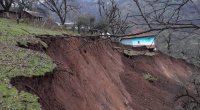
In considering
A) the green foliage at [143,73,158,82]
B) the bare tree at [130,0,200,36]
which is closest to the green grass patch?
the bare tree at [130,0,200,36]

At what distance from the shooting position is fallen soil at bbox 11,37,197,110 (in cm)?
1231

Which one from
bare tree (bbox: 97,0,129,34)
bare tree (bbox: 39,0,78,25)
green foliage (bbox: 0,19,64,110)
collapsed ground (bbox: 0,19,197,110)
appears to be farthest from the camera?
bare tree (bbox: 39,0,78,25)

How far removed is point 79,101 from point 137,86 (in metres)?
12.4

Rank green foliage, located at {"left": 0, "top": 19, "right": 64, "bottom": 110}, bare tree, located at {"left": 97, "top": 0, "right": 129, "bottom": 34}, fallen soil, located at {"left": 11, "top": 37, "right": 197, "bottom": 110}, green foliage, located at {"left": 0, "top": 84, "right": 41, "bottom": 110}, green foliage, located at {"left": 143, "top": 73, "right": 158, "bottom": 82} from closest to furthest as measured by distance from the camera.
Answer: bare tree, located at {"left": 97, "top": 0, "right": 129, "bottom": 34} < green foliage, located at {"left": 0, "top": 84, "right": 41, "bottom": 110} < green foliage, located at {"left": 0, "top": 19, "right": 64, "bottom": 110} < fallen soil, located at {"left": 11, "top": 37, "right": 197, "bottom": 110} < green foliage, located at {"left": 143, "top": 73, "right": 158, "bottom": 82}

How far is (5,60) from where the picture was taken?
12.6 m

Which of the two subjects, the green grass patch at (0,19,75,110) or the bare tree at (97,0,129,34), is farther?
the green grass patch at (0,19,75,110)

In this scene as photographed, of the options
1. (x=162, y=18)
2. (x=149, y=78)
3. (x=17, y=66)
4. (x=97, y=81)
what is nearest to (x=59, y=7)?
(x=149, y=78)

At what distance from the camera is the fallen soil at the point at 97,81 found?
12307 mm

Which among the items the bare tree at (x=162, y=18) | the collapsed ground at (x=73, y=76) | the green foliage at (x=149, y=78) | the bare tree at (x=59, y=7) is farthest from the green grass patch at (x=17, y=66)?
the bare tree at (x=59, y=7)

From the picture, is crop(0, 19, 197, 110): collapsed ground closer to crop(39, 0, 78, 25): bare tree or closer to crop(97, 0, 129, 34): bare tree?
crop(97, 0, 129, 34): bare tree

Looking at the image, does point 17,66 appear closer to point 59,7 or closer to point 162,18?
point 162,18

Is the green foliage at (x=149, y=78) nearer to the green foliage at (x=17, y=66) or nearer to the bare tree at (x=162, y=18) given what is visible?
the green foliage at (x=17, y=66)

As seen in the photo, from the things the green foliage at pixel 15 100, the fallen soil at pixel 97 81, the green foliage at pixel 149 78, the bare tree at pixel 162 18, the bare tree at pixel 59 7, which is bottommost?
the green foliage at pixel 149 78

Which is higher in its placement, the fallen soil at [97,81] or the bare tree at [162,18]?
the bare tree at [162,18]
